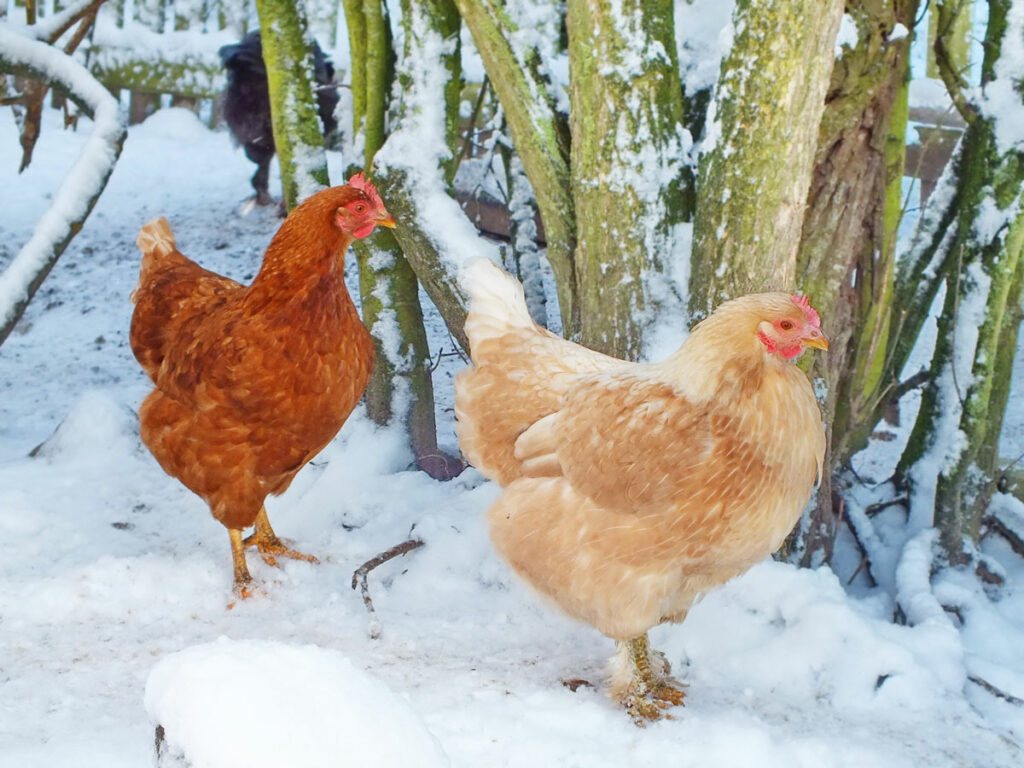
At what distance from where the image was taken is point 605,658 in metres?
2.62

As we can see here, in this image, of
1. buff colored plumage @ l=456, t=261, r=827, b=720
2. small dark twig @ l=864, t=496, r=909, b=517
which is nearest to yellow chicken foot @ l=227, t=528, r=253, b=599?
buff colored plumage @ l=456, t=261, r=827, b=720

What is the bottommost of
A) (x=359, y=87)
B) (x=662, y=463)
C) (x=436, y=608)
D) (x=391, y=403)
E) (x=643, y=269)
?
(x=436, y=608)

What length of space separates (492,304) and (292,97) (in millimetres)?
1560

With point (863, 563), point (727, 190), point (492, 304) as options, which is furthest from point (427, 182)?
point (863, 563)

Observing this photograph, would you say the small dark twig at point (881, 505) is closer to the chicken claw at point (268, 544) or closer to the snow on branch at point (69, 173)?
the chicken claw at point (268, 544)

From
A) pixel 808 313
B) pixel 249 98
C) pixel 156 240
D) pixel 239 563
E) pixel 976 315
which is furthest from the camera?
pixel 249 98

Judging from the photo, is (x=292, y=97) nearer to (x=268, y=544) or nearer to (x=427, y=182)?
(x=427, y=182)

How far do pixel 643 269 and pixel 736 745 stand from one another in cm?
133

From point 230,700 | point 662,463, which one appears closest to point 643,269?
point 662,463

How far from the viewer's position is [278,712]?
118 cm

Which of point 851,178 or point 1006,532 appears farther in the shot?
point 1006,532

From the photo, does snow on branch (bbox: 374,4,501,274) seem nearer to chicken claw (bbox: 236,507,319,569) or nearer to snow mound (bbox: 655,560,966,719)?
chicken claw (bbox: 236,507,319,569)

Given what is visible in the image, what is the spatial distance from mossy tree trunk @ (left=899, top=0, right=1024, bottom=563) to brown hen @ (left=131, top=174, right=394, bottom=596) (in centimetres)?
195

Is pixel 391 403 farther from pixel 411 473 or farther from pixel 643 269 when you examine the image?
pixel 643 269
